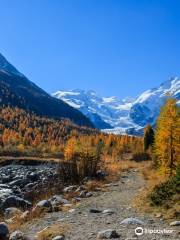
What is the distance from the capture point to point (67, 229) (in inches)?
667

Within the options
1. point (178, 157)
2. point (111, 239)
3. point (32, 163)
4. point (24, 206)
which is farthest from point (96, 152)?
point (32, 163)

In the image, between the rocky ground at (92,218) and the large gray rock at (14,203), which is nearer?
the rocky ground at (92,218)

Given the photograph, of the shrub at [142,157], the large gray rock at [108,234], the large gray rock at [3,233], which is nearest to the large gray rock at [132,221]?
the large gray rock at [108,234]

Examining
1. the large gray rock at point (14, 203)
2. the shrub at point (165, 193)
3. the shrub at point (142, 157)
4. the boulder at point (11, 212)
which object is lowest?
the boulder at point (11, 212)

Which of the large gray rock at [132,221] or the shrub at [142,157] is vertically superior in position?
the shrub at [142,157]

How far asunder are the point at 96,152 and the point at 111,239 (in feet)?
100

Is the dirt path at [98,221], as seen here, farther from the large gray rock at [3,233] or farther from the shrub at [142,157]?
the shrub at [142,157]

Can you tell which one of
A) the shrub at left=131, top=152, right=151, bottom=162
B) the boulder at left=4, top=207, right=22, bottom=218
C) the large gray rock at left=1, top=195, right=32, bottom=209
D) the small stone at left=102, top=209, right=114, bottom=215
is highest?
the shrub at left=131, top=152, right=151, bottom=162

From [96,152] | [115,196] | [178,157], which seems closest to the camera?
[115,196]

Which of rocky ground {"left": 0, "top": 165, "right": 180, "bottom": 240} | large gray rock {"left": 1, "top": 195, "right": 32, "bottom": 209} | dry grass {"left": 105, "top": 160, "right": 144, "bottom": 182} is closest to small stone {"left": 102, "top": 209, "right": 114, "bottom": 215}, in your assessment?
rocky ground {"left": 0, "top": 165, "right": 180, "bottom": 240}

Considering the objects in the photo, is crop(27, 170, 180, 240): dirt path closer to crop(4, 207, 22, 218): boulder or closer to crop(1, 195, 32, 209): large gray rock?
crop(4, 207, 22, 218): boulder

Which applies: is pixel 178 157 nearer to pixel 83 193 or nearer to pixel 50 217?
pixel 83 193

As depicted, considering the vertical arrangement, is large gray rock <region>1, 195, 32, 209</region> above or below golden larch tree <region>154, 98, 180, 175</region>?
below

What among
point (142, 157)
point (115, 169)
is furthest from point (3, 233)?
point (142, 157)
